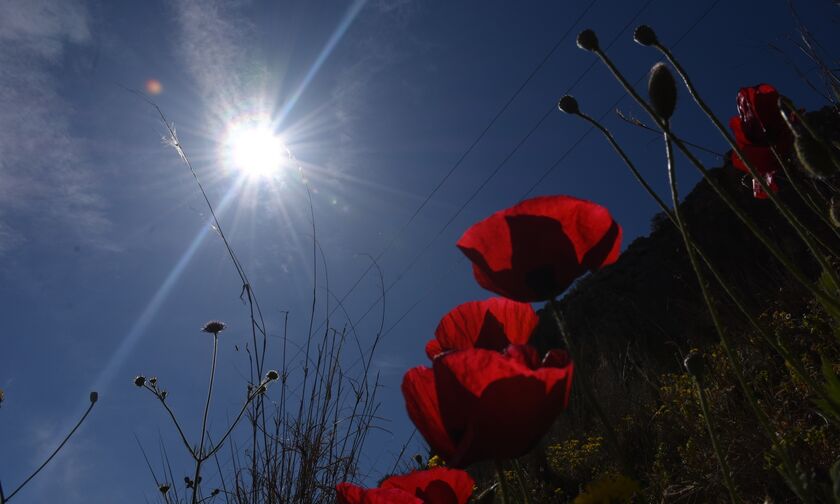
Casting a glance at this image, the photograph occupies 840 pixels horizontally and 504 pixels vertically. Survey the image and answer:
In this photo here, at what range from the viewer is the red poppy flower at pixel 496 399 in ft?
1.79

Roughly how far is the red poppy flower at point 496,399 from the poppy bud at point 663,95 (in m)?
0.44

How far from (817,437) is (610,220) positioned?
1860 mm

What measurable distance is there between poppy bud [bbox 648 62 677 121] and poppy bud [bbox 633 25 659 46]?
0.17 metres

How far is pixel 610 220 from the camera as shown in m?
0.66

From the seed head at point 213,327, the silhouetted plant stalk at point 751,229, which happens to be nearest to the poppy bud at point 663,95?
the silhouetted plant stalk at point 751,229

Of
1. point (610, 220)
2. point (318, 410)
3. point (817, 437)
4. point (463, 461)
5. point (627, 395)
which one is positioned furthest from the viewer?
point (627, 395)

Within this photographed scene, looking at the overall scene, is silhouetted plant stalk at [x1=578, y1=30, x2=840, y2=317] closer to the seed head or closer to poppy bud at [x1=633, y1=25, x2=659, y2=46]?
poppy bud at [x1=633, y1=25, x2=659, y2=46]

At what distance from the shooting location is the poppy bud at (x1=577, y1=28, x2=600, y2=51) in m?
0.98

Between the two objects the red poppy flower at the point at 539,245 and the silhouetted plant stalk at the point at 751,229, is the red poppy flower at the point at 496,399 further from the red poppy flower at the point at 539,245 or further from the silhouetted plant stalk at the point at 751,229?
the silhouetted plant stalk at the point at 751,229

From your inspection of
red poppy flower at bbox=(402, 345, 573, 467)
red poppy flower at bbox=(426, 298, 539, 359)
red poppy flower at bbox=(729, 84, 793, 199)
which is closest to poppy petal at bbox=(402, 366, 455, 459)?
red poppy flower at bbox=(402, 345, 573, 467)

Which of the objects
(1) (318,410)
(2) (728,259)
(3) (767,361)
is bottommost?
(3) (767,361)

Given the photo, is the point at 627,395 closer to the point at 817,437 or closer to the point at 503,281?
the point at 817,437


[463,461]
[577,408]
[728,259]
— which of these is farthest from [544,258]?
[728,259]

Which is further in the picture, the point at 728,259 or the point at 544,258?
the point at 728,259
